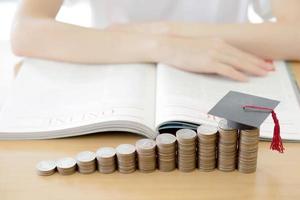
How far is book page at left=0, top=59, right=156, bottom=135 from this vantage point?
95cm

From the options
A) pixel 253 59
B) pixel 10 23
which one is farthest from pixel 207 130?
pixel 10 23

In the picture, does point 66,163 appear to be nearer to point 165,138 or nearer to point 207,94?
point 165,138

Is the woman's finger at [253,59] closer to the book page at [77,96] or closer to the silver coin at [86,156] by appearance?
the book page at [77,96]

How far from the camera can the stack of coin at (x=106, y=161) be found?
856 mm

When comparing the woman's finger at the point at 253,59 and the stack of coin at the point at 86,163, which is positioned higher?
the woman's finger at the point at 253,59

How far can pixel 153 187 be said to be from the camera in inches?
32.5

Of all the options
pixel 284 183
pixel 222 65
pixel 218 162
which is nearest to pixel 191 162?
pixel 218 162

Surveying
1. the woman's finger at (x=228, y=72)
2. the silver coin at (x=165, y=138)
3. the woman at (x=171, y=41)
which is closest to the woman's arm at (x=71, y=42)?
the woman at (x=171, y=41)

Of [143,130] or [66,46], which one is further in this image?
[66,46]

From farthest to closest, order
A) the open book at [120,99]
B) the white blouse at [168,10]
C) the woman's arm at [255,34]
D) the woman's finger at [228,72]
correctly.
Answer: the white blouse at [168,10], the woman's arm at [255,34], the woman's finger at [228,72], the open book at [120,99]

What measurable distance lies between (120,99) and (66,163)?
0.59ft

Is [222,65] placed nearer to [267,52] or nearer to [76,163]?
[267,52]

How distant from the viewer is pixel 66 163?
0.87 m

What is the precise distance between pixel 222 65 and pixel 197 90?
4.5 inches
